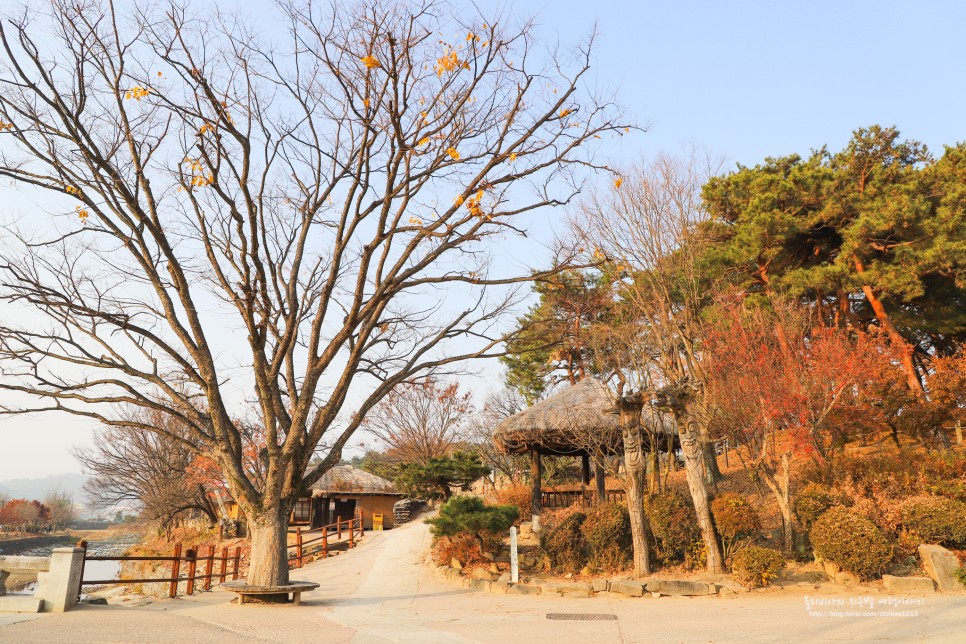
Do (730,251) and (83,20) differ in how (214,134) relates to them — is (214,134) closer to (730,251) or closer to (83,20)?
(83,20)

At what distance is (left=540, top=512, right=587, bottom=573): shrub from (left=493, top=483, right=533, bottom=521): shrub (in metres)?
5.36

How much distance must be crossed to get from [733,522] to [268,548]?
7.37 meters

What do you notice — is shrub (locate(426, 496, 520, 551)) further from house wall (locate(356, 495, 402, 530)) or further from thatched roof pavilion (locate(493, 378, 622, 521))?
house wall (locate(356, 495, 402, 530))

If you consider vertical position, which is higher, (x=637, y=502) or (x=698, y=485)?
(x=698, y=485)

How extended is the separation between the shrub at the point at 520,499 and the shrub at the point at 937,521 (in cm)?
938

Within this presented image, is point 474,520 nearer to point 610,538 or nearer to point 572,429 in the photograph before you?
point 610,538

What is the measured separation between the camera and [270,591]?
9.12 meters

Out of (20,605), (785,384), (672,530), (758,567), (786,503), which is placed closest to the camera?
(20,605)

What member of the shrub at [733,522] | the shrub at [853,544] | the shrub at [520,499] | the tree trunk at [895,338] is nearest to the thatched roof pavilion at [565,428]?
the shrub at [520,499]

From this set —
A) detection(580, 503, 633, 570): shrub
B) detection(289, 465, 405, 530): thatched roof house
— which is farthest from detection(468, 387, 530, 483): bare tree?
detection(580, 503, 633, 570): shrub

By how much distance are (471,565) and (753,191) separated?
13.3m

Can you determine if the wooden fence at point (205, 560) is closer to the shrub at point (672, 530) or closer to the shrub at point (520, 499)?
the shrub at point (520, 499)

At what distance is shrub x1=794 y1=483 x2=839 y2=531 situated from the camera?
1044cm

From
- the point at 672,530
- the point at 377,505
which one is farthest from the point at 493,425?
the point at 672,530
